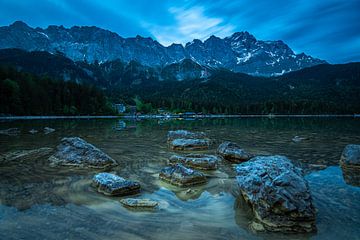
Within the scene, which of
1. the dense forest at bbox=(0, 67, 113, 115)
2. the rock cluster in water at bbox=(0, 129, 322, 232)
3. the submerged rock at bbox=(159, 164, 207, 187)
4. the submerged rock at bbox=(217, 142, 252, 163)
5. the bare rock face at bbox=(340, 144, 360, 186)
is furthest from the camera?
the dense forest at bbox=(0, 67, 113, 115)

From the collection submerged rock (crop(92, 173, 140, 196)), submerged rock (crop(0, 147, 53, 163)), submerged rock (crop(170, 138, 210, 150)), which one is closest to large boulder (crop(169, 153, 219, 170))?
submerged rock (crop(92, 173, 140, 196))

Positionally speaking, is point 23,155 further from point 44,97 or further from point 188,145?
point 44,97

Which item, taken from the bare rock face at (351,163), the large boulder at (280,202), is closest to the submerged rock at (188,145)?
the bare rock face at (351,163)

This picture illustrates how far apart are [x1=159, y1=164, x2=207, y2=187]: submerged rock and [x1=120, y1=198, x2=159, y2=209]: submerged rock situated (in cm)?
283

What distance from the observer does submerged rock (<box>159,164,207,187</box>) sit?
40.4 feet

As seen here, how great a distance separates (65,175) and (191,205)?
7.99 metres

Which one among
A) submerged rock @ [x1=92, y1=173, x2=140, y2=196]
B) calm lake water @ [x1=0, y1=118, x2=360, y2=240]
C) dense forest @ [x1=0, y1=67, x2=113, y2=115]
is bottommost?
calm lake water @ [x1=0, y1=118, x2=360, y2=240]

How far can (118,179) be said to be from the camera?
37.6 ft

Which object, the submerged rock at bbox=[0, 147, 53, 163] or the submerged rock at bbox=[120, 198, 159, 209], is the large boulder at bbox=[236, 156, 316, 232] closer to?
the submerged rock at bbox=[120, 198, 159, 209]

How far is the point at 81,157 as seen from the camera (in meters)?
16.6

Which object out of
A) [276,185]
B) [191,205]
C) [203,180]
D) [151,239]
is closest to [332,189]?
[276,185]

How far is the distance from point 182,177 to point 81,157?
8.08 m

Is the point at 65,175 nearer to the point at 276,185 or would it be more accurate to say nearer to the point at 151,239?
the point at 151,239

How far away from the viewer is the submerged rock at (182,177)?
12.3 metres
